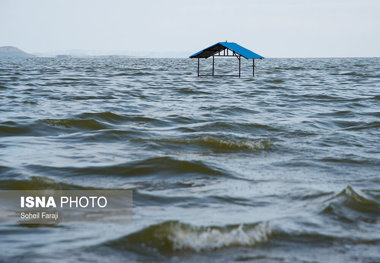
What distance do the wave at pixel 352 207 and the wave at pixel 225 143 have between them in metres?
2.88

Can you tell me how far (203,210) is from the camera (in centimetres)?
509

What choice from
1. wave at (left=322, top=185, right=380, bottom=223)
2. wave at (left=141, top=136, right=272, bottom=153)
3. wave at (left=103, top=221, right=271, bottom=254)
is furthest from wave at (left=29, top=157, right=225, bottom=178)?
wave at (left=103, top=221, right=271, bottom=254)

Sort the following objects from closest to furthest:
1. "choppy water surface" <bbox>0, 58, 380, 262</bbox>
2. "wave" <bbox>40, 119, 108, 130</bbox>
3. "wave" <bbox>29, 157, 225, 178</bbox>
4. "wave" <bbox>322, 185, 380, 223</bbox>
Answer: "choppy water surface" <bbox>0, 58, 380, 262</bbox>, "wave" <bbox>322, 185, 380, 223</bbox>, "wave" <bbox>29, 157, 225, 178</bbox>, "wave" <bbox>40, 119, 108, 130</bbox>

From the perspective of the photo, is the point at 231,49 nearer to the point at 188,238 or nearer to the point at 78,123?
the point at 78,123

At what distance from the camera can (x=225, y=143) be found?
868 centimetres

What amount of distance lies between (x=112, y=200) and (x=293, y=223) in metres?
1.90

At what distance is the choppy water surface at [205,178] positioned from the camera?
160 inches

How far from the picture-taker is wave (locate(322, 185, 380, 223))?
4.94 m

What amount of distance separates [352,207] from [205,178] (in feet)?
6.28

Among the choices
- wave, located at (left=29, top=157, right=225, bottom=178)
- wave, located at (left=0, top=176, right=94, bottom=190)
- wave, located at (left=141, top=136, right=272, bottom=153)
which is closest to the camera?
wave, located at (left=0, top=176, right=94, bottom=190)

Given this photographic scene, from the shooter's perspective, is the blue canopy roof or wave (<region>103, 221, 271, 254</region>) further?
the blue canopy roof

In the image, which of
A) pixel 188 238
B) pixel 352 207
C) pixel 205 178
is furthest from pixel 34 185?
pixel 352 207

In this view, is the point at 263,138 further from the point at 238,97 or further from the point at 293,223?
the point at 238,97

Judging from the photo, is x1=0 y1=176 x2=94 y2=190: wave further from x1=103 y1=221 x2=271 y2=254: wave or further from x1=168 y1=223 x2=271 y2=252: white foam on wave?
x1=168 y1=223 x2=271 y2=252: white foam on wave
